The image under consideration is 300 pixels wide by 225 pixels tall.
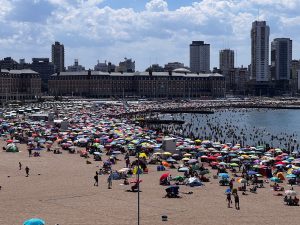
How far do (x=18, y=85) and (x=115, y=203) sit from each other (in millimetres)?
173021

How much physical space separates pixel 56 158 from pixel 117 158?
5.05m

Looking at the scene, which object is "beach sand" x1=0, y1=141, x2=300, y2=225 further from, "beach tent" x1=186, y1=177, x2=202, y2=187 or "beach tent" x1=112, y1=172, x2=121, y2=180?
"beach tent" x1=112, y1=172, x2=121, y2=180

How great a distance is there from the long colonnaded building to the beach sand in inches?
5595

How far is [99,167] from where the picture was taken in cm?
4453

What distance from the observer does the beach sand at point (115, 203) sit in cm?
2756

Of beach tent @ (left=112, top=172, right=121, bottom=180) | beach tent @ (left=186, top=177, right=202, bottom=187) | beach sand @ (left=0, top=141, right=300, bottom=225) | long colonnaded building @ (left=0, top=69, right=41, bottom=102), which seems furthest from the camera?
long colonnaded building @ (left=0, top=69, right=41, bottom=102)

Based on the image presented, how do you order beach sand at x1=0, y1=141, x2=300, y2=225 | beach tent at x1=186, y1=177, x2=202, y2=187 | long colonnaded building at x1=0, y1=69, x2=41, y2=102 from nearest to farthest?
beach sand at x1=0, y1=141, x2=300, y2=225
beach tent at x1=186, y1=177, x2=202, y2=187
long colonnaded building at x1=0, y1=69, x2=41, y2=102

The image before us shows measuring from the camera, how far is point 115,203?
30984mm

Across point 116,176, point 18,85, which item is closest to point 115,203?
point 116,176

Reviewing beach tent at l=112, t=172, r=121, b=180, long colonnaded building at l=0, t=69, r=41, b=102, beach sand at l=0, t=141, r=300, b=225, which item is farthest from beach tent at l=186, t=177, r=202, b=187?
long colonnaded building at l=0, t=69, r=41, b=102

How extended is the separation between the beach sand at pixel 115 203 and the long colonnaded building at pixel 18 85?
142115mm

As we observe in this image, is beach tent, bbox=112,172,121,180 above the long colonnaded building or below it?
below

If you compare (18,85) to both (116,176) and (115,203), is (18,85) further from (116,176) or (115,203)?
(115,203)

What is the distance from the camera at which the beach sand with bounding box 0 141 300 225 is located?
27.6 m
